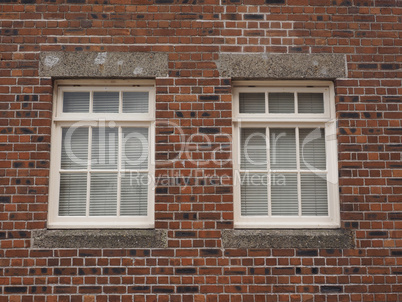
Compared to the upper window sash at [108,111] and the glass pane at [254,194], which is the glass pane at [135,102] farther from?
the glass pane at [254,194]

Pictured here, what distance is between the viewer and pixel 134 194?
4438 mm

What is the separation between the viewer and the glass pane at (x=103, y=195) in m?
4.40

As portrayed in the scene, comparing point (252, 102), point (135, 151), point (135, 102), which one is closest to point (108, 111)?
point (135, 102)

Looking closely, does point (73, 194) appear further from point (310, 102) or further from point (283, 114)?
point (310, 102)

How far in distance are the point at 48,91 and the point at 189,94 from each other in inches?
60.8

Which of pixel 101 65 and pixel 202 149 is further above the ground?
pixel 101 65

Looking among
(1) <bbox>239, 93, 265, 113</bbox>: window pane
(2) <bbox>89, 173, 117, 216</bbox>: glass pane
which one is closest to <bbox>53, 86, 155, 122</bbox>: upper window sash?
(2) <bbox>89, 173, 117, 216</bbox>: glass pane

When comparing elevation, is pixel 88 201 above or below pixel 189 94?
below

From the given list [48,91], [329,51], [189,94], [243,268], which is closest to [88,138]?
[48,91]

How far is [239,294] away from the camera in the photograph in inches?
163

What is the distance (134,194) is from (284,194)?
167cm

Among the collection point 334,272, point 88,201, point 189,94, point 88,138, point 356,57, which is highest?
point 356,57

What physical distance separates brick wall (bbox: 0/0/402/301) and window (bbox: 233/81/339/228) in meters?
0.20

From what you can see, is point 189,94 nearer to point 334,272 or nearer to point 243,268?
point 243,268
